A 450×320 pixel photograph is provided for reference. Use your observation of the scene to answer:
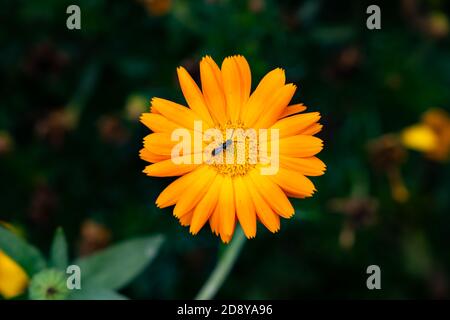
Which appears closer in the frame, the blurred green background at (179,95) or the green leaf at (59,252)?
the green leaf at (59,252)

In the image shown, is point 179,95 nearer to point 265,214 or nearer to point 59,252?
point 59,252

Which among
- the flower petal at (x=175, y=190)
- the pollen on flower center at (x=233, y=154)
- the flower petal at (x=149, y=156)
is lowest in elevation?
the flower petal at (x=175, y=190)

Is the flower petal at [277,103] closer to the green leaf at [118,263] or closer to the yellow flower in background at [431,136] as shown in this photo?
the green leaf at [118,263]

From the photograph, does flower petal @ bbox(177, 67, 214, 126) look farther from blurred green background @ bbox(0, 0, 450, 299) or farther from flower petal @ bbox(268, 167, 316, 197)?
blurred green background @ bbox(0, 0, 450, 299)

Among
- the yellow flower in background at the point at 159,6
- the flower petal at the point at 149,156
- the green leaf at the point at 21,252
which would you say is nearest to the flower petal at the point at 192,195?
the flower petal at the point at 149,156

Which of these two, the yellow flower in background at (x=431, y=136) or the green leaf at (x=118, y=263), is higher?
the yellow flower in background at (x=431, y=136)

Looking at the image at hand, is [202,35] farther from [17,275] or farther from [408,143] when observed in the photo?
[17,275]

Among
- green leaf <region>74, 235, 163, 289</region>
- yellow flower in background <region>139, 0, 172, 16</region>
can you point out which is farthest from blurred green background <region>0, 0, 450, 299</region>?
green leaf <region>74, 235, 163, 289</region>

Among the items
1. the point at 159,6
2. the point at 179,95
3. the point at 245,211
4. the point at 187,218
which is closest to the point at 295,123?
the point at 245,211
